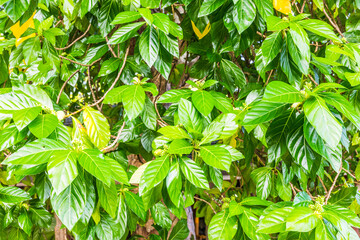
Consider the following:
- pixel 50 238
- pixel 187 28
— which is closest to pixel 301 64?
pixel 187 28

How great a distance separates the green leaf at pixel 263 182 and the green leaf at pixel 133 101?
0.51 meters

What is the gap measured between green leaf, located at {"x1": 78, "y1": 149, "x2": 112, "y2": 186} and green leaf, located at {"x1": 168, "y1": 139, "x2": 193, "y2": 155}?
143mm

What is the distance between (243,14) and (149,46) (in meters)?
0.28

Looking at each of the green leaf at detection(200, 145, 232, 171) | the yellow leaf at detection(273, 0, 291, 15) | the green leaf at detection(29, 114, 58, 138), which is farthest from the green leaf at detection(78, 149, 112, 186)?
the yellow leaf at detection(273, 0, 291, 15)

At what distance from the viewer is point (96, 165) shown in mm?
637

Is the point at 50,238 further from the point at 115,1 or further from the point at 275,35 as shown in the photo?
the point at 275,35

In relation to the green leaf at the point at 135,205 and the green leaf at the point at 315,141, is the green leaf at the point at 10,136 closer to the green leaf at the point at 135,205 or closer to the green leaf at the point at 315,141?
the green leaf at the point at 135,205

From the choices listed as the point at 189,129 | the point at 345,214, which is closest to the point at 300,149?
the point at 345,214

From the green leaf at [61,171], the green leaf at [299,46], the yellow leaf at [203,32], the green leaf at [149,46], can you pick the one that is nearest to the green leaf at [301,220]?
the green leaf at [299,46]

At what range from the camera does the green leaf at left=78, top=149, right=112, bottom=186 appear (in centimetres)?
63

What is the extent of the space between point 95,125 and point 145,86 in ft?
0.68

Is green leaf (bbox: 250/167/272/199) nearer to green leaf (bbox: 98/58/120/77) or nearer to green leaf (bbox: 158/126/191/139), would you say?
green leaf (bbox: 158/126/191/139)

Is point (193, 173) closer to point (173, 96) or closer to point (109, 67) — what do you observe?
point (173, 96)

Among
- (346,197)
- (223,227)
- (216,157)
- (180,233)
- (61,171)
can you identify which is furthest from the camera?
(180,233)
